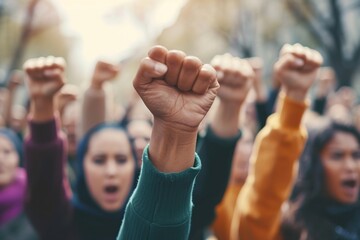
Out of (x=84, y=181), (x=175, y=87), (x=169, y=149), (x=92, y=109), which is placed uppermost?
(x=175, y=87)

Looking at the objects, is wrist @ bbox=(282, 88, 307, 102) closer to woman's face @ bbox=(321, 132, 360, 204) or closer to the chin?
woman's face @ bbox=(321, 132, 360, 204)

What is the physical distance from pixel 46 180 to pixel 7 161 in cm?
62

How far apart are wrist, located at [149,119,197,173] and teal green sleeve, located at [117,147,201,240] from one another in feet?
0.07

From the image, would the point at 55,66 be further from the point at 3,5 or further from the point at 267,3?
the point at 267,3

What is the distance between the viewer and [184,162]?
123 centimetres

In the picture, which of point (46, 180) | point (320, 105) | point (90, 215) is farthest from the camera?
point (320, 105)

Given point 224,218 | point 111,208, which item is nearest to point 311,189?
point 224,218

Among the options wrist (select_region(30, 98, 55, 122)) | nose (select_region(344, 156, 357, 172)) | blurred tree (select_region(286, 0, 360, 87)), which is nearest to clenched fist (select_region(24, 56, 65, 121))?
wrist (select_region(30, 98, 55, 122))

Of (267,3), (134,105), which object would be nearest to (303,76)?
(134,105)

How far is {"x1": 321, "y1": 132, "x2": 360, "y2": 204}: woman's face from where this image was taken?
2.42 metres

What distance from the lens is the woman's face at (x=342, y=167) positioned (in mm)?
2424

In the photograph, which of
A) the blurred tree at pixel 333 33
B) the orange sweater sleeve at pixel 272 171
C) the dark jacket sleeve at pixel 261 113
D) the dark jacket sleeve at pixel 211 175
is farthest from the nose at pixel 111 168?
the blurred tree at pixel 333 33

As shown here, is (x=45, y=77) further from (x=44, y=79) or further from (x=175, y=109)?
(x=175, y=109)

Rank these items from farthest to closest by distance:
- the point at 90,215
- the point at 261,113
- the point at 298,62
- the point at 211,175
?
→ the point at 261,113 < the point at 90,215 < the point at 211,175 < the point at 298,62
